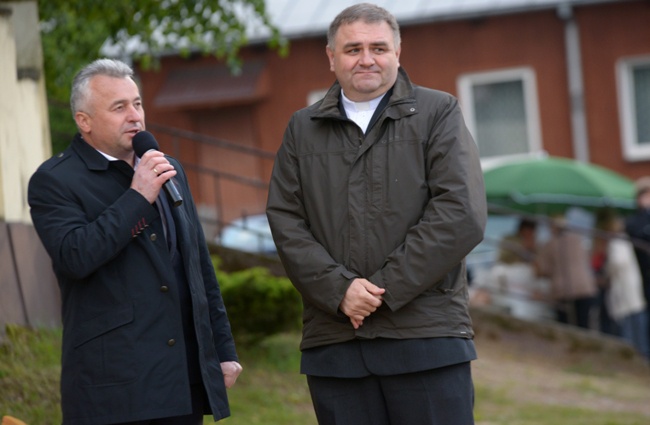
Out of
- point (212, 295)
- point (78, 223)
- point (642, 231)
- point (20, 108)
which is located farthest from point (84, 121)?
point (642, 231)

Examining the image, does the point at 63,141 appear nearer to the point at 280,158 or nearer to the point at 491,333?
the point at 491,333

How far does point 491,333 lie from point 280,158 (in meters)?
8.06

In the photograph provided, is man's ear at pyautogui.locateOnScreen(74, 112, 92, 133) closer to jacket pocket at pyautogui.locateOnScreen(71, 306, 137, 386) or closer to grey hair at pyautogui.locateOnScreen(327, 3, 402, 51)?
jacket pocket at pyautogui.locateOnScreen(71, 306, 137, 386)

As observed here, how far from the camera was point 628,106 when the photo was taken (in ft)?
64.1

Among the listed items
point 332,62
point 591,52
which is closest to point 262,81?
point 591,52

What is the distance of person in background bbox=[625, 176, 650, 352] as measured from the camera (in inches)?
488

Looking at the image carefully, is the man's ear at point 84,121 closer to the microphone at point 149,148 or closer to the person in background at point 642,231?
the microphone at point 149,148

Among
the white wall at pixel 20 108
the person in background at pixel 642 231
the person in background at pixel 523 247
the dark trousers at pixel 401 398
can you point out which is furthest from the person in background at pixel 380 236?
the person in background at pixel 523 247

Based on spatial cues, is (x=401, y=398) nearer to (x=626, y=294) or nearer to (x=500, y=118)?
(x=626, y=294)

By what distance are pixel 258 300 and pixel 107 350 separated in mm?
4741

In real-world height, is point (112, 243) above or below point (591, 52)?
below

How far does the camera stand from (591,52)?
19.4m

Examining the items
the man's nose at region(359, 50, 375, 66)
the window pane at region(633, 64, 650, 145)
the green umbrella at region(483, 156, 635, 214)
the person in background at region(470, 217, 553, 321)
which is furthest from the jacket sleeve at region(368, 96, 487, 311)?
the window pane at region(633, 64, 650, 145)

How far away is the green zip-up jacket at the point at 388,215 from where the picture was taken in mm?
4246
